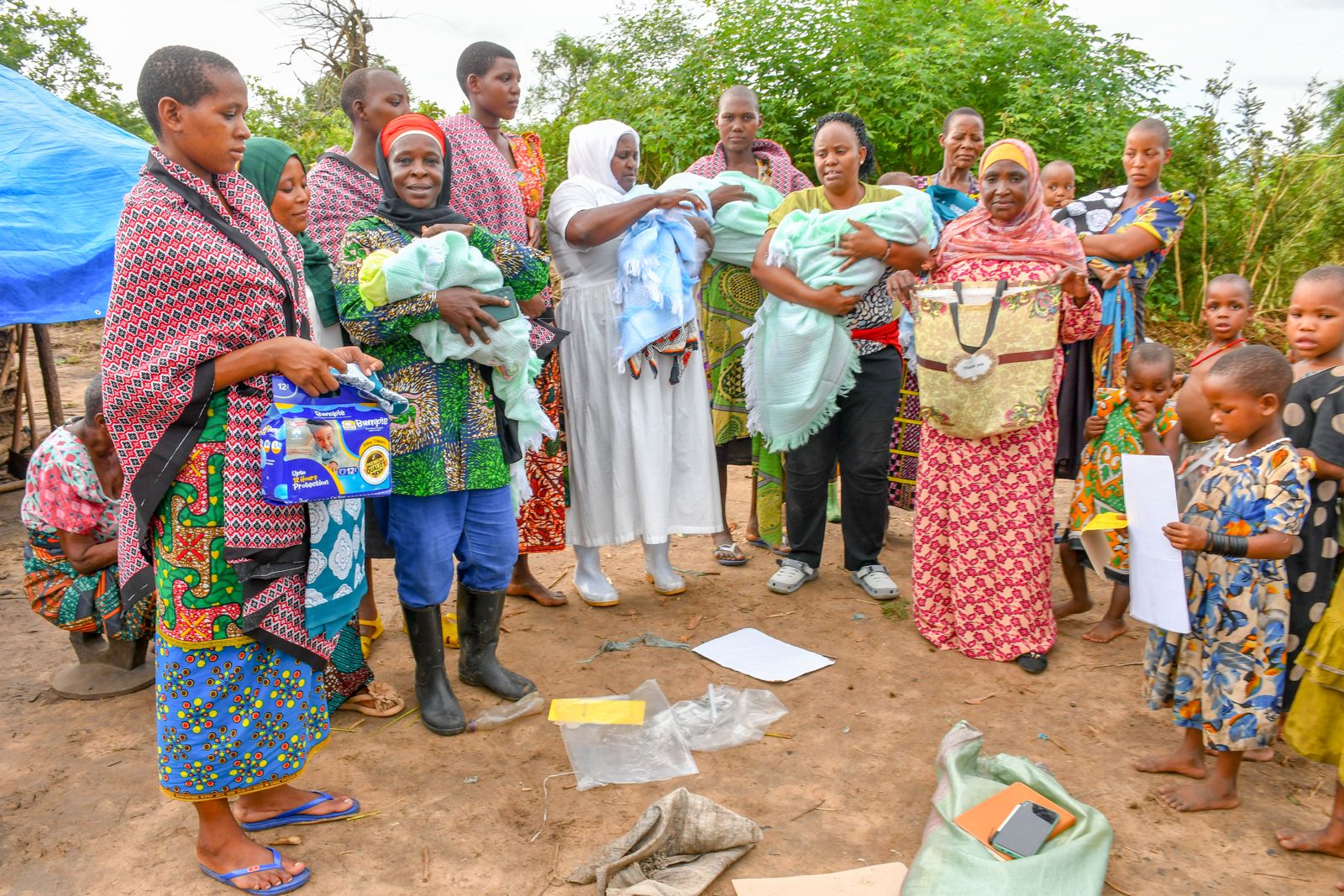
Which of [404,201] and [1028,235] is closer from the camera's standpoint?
[404,201]

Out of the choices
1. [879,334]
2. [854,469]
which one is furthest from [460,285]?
[854,469]

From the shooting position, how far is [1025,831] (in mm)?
2379

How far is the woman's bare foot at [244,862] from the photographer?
7.93 feet

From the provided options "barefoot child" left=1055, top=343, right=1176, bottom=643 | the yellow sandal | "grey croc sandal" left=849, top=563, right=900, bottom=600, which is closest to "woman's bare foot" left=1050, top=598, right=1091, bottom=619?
"barefoot child" left=1055, top=343, right=1176, bottom=643

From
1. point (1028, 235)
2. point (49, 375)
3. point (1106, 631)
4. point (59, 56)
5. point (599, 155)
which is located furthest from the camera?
point (59, 56)

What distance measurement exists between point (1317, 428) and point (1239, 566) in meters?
0.46

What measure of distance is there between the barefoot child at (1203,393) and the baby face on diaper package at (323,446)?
245cm

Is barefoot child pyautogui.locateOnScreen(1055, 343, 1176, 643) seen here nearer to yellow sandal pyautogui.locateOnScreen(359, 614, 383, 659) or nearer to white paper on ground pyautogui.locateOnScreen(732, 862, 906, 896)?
white paper on ground pyautogui.locateOnScreen(732, 862, 906, 896)

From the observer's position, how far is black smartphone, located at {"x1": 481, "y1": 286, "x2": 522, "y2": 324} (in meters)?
3.02

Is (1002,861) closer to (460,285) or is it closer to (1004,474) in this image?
(1004,474)

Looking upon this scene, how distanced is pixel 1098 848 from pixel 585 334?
2713 mm

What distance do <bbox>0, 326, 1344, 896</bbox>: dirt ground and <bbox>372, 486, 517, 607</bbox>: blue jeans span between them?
50 centimetres

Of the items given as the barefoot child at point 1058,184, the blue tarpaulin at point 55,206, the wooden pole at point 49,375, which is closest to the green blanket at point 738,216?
the barefoot child at point 1058,184

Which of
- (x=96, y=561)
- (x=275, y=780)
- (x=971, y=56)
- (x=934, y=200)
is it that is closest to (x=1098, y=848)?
(x=275, y=780)
